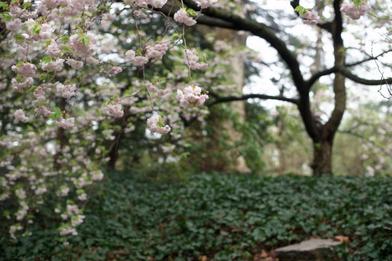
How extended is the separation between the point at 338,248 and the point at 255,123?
24.5ft

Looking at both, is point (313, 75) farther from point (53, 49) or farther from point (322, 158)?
point (53, 49)

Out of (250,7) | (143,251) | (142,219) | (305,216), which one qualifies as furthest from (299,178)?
(250,7)

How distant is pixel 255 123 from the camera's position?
13148mm

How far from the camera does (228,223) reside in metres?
7.17

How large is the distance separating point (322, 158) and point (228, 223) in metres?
3.49

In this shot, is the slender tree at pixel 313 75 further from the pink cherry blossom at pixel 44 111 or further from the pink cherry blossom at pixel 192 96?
the pink cherry blossom at pixel 192 96

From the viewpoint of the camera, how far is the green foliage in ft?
21.1

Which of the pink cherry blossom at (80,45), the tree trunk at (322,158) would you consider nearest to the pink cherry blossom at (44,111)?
the pink cherry blossom at (80,45)

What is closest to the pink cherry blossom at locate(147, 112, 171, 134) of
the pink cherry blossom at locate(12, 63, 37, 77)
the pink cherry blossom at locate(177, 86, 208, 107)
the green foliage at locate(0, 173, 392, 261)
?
the pink cherry blossom at locate(177, 86, 208, 107)

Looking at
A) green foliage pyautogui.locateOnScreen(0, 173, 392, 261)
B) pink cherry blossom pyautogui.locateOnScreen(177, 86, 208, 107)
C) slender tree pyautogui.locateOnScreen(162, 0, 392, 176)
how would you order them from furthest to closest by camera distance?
slender tree pyautogui.locateOnScreen(162, 0, 392, 176) → green foliage pyautogui.locateOnScreen(0, 173, 392, 261) → pink cherry blossom pyautogui.locateOnScreen(177, 86, 208, 107)

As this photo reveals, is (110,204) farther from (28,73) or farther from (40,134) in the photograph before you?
(28,73)

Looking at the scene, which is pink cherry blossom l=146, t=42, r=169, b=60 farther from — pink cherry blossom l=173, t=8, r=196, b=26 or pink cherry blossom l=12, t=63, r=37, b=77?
pink cherry blossom l=12, t=63, r=37, b=77

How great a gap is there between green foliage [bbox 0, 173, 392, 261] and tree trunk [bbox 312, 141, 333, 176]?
92 cm

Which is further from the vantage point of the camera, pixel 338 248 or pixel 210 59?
pixel 210 59
